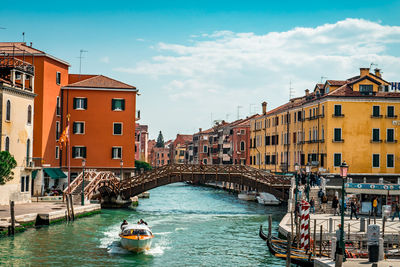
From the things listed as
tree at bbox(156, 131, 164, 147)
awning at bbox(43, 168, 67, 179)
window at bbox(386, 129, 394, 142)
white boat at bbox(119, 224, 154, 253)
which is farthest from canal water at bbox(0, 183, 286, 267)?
tree at bbox(156, 131, 164, 147)

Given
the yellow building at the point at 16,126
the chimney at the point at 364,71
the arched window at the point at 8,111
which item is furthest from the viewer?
the chimney at the point at 364,71

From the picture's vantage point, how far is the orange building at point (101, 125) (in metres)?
55.0

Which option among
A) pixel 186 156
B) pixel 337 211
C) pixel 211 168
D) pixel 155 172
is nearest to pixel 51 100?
pixel 155 172

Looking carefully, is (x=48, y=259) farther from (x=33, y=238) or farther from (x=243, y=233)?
(x=243, y=233)

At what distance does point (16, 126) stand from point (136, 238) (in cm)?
1804

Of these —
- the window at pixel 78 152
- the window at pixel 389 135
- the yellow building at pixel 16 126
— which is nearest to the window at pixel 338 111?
the window at pixel 389 135

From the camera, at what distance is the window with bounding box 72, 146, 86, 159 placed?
54906mm

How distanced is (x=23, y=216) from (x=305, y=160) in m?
32.0

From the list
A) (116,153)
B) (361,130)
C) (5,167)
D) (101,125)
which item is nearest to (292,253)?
(5,167)

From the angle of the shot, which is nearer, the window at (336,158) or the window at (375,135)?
the window at (336,158)

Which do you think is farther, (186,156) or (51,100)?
(186,156)

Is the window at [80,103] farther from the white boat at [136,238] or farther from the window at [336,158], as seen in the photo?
the white boat at [136,238]

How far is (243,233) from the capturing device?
118ft

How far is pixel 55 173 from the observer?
51688mm
